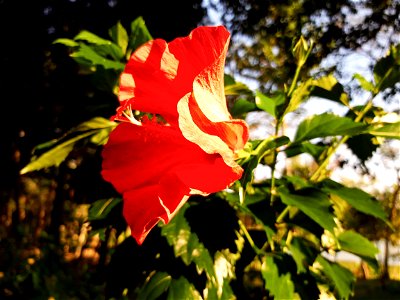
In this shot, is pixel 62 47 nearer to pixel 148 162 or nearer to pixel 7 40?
pixel 7 40

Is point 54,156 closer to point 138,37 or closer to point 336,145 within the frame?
point 138,37

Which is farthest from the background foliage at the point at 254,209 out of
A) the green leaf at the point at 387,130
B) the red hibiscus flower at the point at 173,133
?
the red hibiscus flower at the point at 173,133

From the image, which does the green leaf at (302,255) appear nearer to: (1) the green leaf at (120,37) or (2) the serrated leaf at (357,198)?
(2) the serrated leaf at (357,198)

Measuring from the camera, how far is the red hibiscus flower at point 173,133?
50 centimetres

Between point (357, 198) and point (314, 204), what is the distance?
20cm

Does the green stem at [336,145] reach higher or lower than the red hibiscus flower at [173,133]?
lower

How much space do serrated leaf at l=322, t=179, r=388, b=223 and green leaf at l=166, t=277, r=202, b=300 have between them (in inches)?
16.7

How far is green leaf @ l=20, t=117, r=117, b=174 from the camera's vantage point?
38.9 inches

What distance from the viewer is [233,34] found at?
14.9 feet

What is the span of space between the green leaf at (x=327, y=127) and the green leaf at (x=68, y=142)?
530 mm

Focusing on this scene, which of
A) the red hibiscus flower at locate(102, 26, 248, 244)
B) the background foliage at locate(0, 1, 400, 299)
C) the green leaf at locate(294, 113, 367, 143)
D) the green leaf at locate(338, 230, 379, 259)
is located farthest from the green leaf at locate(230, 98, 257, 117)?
the green leaf at locate(338, 230, 379, 259)

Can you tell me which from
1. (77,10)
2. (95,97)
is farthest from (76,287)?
(77,10)

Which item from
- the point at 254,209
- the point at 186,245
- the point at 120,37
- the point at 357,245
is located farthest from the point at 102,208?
the point at 357,245

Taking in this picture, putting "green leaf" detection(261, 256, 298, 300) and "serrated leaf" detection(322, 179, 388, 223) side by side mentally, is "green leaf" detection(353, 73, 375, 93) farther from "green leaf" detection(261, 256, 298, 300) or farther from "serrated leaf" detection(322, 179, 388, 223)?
"green leaf" detection(261, 256, 298, 300)
